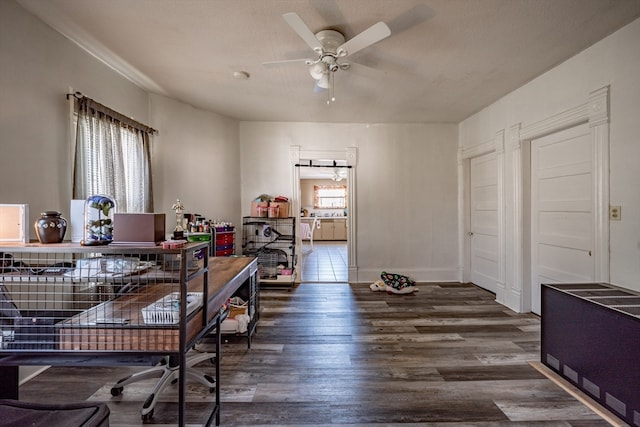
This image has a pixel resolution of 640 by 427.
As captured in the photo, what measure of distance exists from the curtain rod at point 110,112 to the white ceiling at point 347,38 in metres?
0.45

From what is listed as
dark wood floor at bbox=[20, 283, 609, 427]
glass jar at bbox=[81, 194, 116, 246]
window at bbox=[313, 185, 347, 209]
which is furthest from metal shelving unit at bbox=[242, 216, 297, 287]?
window at bbox=[313, 185, 347, 209]

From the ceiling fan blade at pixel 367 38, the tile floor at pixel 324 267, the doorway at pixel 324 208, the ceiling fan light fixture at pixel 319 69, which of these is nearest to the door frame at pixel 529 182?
the ceiling fan blade at pixel 367 38

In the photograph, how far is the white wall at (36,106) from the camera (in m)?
1.97

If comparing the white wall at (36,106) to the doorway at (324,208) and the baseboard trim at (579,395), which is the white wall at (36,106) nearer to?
the baseboard trim at (579,395)

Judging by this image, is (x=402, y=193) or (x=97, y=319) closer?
(x=97, y=319)

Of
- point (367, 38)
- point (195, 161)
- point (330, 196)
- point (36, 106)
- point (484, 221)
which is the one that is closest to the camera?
point (367, 38)

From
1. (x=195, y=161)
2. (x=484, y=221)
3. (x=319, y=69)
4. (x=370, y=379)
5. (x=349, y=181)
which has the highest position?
(x=319, y=69)

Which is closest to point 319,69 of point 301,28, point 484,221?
point 301,28

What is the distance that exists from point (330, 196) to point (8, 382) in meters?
10.1

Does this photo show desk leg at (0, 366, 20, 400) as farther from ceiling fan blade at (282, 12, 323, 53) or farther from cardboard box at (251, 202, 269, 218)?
cardboard box at (251, 202, 269, 218)

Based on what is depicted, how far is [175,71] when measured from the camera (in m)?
2.97

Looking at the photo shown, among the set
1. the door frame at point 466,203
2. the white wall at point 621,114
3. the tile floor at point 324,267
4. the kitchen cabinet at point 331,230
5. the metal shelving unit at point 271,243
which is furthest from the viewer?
the kitchen cabinet at point 331,230

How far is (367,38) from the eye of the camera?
2.02 m

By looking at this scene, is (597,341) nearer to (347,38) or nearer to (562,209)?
(562,209)
